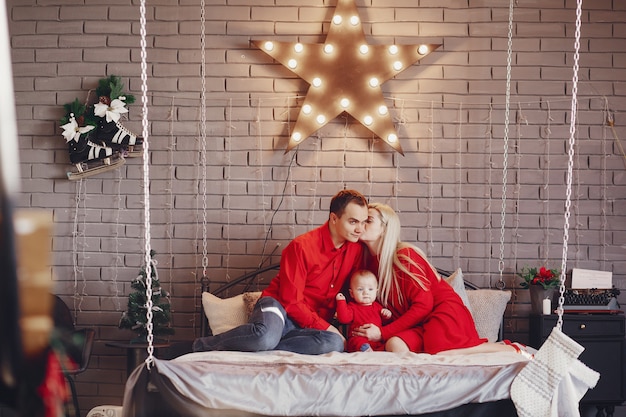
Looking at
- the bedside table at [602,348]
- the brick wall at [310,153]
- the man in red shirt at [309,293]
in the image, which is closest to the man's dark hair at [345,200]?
the man in red shirt at [309,293]

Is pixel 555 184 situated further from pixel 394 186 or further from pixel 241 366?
pixel 241 366

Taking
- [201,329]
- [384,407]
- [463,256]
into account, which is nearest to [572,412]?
[384,407]

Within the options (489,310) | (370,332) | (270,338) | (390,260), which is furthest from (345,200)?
(489,310)

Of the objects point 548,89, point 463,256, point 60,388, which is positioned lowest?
point 463,256

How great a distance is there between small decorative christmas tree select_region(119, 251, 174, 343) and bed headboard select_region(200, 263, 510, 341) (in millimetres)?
222

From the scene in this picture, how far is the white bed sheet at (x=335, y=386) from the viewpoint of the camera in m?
2.47

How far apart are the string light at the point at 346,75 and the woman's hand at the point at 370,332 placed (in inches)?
47.8

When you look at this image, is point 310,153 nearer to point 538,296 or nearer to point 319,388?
point 538,296

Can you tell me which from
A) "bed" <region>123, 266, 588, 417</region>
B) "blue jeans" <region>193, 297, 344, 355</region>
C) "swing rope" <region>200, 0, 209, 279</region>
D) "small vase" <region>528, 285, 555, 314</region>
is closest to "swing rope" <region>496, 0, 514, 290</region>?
"small vase" <region>528, 285, 555, 314</region>

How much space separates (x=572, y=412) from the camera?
8.18 feet

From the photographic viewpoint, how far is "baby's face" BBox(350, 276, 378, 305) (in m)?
3.52

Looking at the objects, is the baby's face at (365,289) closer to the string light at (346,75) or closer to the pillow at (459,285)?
the pillow at (459,285)

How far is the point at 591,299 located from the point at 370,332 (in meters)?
1.35

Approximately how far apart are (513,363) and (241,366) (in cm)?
106
